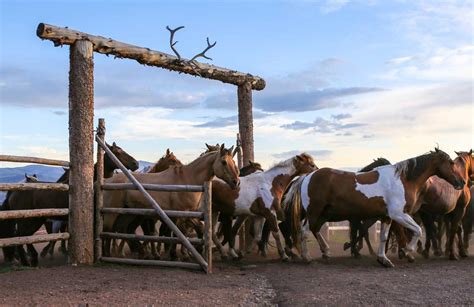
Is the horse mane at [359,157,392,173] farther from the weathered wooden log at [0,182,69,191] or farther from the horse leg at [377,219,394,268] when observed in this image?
the weathered wooden log at [0,182,69,191]

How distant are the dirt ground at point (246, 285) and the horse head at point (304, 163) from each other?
6.44 feet

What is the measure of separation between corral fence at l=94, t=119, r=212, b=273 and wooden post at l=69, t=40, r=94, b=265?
0.18 m

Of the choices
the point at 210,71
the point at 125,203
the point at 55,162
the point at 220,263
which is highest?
the point at 210,71

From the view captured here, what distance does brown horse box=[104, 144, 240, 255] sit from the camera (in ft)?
29.2

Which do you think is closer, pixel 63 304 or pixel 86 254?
pixel 63 304

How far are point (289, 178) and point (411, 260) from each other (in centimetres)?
259

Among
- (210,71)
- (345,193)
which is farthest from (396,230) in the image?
(210,71)

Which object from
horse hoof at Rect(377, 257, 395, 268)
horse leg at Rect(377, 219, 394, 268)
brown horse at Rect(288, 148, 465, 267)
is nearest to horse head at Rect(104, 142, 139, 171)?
brown horse at Rect(288, 148, 465, 267)

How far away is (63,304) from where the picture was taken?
5953 millimetres

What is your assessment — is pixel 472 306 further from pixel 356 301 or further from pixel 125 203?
pixel 125 203

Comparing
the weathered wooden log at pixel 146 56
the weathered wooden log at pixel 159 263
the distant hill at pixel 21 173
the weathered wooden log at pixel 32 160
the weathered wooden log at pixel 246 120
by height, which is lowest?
the weathered wooden log at pixel 159 263

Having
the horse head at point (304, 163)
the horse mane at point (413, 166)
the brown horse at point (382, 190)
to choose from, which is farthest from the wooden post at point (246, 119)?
the horse mane at point (413, 166)

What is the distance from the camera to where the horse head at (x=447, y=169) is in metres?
9.36

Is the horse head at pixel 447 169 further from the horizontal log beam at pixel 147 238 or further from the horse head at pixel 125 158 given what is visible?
the horse head at pixel 125 158
